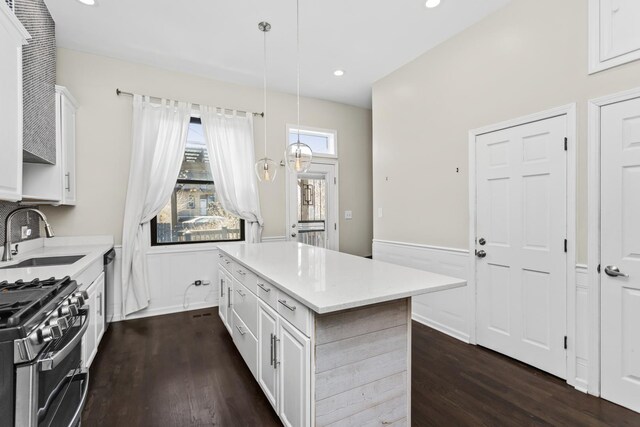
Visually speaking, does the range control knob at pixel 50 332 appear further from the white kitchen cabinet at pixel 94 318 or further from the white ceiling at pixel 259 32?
the white ceiling at pixel 259 32

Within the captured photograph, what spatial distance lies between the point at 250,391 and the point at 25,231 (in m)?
2.63

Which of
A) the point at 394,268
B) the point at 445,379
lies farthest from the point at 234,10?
the point at 445,379

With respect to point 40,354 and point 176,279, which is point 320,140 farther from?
point 40,354

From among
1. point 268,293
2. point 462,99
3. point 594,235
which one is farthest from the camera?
point 462,99

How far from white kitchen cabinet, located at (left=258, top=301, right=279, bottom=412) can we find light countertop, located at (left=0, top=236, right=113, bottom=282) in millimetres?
1216

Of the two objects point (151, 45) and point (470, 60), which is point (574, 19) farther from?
point (151, 45)

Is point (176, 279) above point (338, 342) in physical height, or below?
below

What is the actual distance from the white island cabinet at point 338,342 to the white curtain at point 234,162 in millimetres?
2324

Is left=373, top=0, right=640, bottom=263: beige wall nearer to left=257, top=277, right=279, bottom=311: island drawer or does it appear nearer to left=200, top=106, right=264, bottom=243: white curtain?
left=200, top=106, right=264, bottom=243: white curtain

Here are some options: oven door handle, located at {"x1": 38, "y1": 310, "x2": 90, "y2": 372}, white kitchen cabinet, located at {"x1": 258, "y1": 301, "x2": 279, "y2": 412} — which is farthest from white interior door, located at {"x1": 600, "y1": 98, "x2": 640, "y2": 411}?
oven door handle, located at {"x1": 38, "y1": 310, "x2": 90, "y2": 372}

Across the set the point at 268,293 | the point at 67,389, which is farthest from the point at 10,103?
the point at 268,293

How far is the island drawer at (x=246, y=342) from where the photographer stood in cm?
213

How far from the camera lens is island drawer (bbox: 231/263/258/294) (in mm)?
2141

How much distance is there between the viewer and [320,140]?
504 cm
